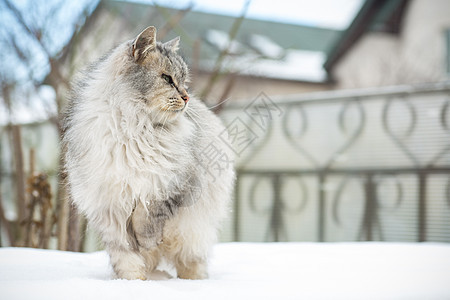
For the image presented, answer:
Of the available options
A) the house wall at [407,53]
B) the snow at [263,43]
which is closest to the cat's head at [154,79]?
the house wall at [407,53]

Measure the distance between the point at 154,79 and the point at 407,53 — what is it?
594 centimetres

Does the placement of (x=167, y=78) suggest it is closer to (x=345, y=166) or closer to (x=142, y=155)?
(x=142, y=155)

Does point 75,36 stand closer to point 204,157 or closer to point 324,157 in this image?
point 204,157

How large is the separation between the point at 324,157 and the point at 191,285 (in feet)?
8.22

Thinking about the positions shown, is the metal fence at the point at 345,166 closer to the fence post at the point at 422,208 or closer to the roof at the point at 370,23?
the fence post at the point at 422,208

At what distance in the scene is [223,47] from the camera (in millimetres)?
5285

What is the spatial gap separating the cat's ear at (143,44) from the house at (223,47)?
42 cm

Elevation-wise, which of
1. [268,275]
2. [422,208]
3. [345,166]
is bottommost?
[268,275]

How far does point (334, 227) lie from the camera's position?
3.86 meters

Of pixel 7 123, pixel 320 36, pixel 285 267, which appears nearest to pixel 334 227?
pixel 285 267

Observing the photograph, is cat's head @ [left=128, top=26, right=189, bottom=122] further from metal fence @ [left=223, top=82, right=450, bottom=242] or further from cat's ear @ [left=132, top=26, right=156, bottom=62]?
metal fence @ [left=223, top=82, right=450, bottom=242]

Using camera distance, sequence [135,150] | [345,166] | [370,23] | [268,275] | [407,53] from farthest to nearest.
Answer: [370,23], [407,53], [345,166], [268,275], [135,150]

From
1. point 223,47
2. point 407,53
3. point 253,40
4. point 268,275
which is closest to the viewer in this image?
point 268,275

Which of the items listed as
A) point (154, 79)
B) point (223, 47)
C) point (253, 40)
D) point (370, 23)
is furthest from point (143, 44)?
point (253, 40)
